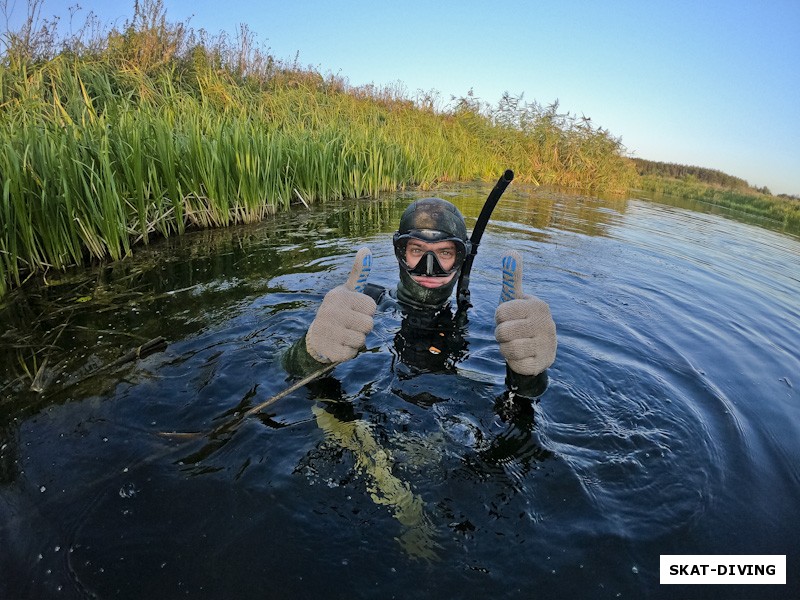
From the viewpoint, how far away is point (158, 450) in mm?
1985

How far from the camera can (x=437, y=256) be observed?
2.75 metres

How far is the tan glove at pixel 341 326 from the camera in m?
2.04

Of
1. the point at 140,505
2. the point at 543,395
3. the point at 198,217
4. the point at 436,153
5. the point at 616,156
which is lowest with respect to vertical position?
the point at 140,505

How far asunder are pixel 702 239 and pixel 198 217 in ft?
30.0

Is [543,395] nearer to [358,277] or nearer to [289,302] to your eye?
[358,277]

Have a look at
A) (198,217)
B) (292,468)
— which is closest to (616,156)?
(198,217)

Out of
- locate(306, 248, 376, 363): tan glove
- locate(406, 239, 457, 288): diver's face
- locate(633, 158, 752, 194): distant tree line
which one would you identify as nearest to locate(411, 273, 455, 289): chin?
locate(406, 239, 457, 288): diver's face

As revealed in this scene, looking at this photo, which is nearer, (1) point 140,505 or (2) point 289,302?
(1) point 140,505

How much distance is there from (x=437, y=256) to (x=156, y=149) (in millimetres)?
4024

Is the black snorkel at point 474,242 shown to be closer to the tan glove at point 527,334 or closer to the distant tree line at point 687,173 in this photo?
the tan glove at point 527,334

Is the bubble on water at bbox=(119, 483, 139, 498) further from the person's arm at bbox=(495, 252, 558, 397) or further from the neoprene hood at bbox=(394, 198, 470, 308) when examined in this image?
the neoprene hood at bbox=(394, 198, 470, 308)

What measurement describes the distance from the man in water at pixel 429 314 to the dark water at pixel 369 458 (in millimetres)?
194

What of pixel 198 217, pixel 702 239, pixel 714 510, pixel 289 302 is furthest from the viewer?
pixel 702 239

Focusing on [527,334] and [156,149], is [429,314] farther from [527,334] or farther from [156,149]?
[156,149]
